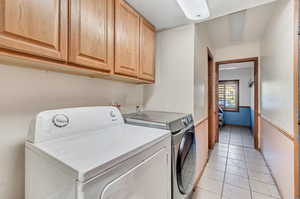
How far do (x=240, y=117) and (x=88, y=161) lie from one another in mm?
6534

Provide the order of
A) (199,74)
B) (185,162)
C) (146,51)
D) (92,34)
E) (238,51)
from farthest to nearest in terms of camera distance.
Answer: (238,51)
(199,74)
(146,51)
(185,162)
(92,34)

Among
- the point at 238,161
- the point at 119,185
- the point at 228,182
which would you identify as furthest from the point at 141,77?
the point at 238,161

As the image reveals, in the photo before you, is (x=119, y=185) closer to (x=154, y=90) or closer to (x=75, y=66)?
(x=75, y=66)

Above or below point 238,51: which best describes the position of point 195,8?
below

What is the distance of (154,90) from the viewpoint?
2.06 m

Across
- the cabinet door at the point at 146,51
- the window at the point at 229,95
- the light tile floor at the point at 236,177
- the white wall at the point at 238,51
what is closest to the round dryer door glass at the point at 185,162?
the light tile floor at the point at 236,177

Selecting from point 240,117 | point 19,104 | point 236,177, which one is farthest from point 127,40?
point 240,117

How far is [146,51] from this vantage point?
1.74 meters

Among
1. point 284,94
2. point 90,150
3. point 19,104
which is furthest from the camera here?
point 284,94

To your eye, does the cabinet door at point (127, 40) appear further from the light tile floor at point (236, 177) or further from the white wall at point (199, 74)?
the light tile floor at point (236, 177)

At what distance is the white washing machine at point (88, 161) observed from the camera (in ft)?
1.79

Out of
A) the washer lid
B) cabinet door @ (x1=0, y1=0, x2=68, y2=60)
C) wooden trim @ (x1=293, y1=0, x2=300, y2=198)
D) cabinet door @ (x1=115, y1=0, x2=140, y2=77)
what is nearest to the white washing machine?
the washer lid

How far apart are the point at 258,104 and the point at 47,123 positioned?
154 inches

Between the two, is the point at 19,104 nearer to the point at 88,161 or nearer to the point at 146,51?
the point at 88,161
